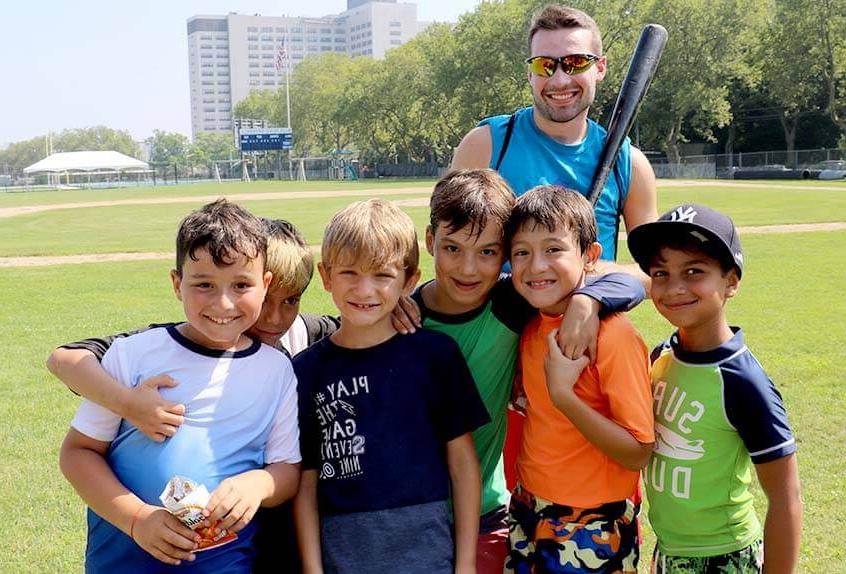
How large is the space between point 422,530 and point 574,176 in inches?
68.0

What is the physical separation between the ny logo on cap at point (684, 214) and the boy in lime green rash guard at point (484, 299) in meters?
Result: 0.25

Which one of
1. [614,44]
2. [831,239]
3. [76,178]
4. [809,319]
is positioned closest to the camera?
[809,319]

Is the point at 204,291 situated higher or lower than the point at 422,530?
higher

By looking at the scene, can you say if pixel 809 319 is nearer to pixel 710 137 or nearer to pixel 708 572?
pixel 708 572

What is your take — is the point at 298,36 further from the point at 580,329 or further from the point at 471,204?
the point at 580,329

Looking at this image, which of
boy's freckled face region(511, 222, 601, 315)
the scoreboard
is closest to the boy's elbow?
boy's freckled face region(511, 222, 601, 315)

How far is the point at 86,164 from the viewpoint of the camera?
3853 inches

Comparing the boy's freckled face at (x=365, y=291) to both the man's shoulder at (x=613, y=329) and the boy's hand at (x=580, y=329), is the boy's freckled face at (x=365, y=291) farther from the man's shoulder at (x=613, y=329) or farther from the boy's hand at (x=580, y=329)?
the man's shoulder at (x=613, y=329)

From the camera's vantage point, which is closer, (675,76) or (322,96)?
(675,76)

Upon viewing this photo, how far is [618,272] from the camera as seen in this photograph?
8.93 ft

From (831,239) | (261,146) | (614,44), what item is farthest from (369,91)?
(831,239)

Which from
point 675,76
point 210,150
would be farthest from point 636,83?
point 210,150

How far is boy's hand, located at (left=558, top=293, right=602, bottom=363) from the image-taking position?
7.68ft

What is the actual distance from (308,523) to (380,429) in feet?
1.19
